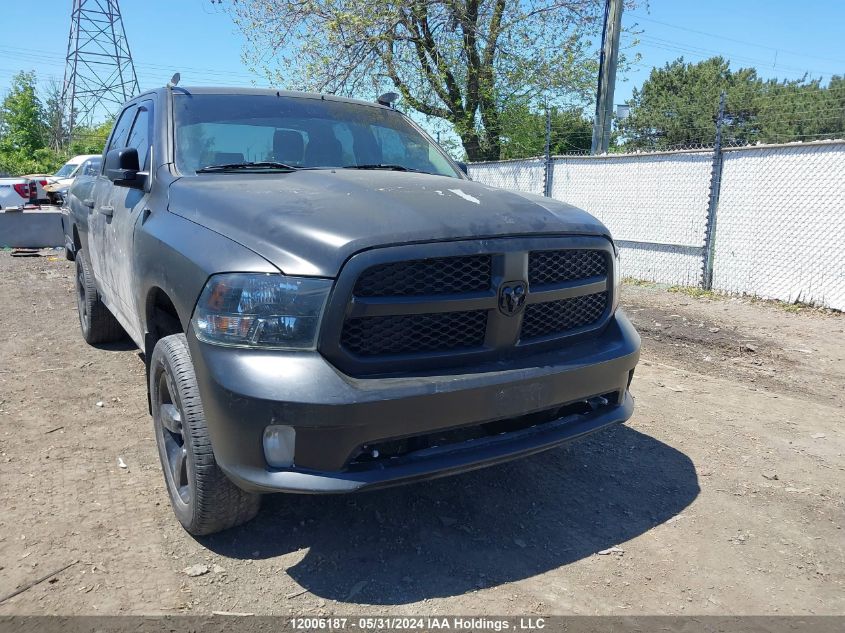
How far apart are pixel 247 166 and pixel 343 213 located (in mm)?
1096

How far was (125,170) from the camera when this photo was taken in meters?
3.45

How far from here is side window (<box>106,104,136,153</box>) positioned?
454 cm

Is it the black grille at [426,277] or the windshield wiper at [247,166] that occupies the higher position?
the windshield wiper at [247,166]

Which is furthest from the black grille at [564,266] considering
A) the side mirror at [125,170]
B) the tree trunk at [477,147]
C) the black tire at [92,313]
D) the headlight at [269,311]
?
the tree trunk at [477,147]

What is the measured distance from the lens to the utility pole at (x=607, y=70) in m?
12.2

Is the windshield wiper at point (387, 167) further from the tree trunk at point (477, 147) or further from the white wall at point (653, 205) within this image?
the tree trunk at point (477, 147)

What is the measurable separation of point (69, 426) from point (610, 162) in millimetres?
9060

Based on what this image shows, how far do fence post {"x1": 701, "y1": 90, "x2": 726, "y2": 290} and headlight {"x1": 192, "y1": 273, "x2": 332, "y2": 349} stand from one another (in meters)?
→ 8.02

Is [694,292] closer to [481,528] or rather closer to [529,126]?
[481,528]

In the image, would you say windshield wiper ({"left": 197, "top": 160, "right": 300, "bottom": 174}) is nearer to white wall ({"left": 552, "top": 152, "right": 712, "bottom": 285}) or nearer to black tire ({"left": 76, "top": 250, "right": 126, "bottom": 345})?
black tire ({"left": 76, "top": 250, "right": 126, "bottom": 345})

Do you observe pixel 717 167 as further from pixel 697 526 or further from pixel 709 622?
pixel 709 622

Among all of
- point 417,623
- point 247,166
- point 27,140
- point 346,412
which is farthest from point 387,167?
point 27,140

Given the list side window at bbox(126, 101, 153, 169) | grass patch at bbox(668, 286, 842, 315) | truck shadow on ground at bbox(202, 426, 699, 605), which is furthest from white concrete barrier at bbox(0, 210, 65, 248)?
truck shadow on ground at bbox(202, 426, 699, 605)

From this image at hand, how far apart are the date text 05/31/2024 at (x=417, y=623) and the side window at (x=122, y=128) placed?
3546mm
